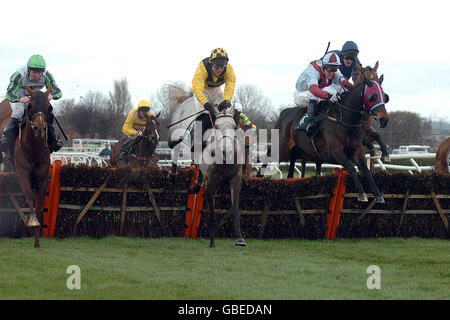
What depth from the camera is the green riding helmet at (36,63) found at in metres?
8.98

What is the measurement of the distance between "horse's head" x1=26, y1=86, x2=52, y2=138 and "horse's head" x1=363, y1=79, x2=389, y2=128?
452 centimetres

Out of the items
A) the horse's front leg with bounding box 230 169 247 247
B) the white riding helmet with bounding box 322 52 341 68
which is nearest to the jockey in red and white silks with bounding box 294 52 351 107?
the white riding helmet with bounding box 322 52 341 68

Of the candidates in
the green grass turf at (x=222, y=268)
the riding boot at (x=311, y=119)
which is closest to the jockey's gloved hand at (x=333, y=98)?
the riding boot at (x=311, y=119)

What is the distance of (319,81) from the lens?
36.1 ft

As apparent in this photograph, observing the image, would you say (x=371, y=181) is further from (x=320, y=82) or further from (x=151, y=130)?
(x=151, y=130)

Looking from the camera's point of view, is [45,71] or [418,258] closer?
[418,258]

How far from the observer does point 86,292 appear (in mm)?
5707

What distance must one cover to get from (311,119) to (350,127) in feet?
2.43

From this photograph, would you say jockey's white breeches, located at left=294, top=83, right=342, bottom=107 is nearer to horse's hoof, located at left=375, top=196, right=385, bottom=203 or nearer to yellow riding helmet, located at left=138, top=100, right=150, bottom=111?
horse's hoof, located at left=375, top=196, right=385, bottom=203

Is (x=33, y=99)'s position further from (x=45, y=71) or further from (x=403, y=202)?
(x=403, y=202)

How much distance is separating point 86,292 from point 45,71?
447 centimetres

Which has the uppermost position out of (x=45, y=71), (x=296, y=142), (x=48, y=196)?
(x=45, y=71)
